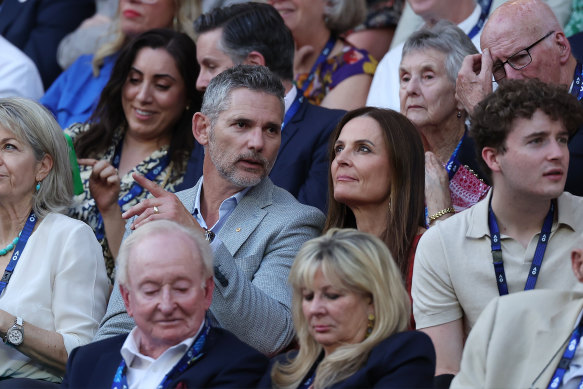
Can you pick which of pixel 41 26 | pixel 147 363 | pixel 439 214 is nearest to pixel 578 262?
pixel 439 214

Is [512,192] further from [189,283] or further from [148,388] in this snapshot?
[148,388]

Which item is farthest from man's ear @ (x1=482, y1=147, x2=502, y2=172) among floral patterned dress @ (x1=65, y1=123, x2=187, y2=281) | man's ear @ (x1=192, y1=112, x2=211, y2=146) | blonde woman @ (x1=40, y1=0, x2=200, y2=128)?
blonde woman @ (x1=40, y1=0, x2=200, y2=128)

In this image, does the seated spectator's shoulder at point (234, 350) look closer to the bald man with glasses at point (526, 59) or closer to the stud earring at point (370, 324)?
the stud earring at point (370, 324)

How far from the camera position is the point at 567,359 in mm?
3504

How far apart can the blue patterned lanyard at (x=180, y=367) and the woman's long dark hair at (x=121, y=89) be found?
7.23 feet

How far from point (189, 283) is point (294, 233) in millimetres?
866

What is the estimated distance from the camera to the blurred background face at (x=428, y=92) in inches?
198

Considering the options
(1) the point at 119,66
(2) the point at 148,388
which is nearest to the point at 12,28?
(1) the point at 119,66

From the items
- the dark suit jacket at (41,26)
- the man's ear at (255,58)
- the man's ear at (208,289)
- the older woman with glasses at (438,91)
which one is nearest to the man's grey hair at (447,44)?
the older woman with glasses at (438,91)

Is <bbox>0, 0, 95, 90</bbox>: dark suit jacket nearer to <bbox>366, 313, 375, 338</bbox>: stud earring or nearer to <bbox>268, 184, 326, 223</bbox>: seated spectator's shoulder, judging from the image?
<bbox>268, 184, 326, 223</bbox>: seated spectator's shoulder

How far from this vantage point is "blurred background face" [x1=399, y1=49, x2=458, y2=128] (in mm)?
5031

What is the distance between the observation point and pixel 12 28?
24.1 feet

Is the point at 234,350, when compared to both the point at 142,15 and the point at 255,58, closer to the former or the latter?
the point at 255,58

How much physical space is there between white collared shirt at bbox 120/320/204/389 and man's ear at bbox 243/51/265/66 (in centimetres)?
209
